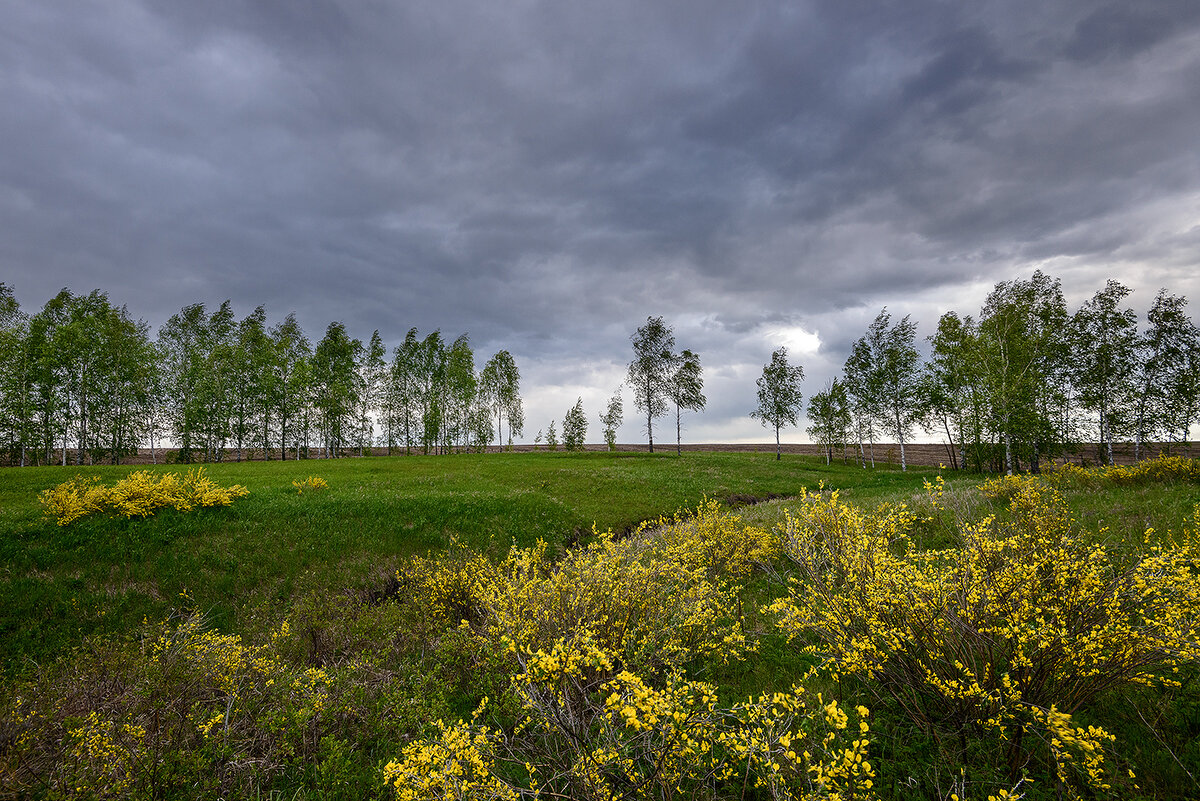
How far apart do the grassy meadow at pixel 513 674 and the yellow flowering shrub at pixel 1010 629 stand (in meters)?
0.09

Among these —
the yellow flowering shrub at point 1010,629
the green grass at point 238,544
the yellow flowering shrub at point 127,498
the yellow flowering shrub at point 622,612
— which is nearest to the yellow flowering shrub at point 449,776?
the yellow flowering shrub at point 622,612

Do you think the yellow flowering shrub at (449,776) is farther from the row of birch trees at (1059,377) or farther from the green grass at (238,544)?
the row of birch trees at (1059,377)

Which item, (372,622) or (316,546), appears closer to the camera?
(372,622)

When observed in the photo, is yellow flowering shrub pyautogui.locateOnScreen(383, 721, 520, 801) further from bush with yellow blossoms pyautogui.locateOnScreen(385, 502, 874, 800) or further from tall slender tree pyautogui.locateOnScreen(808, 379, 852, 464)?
tall slender tree pyautogui.locateOnScreen(808, 379, 852, 464)

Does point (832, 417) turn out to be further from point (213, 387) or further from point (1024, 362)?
point (213, 387)

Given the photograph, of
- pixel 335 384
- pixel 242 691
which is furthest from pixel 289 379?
pixel 242 691

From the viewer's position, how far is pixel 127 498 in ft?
46.1

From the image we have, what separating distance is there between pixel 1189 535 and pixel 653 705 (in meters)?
9.97

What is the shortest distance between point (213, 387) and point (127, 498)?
3305 centimetres

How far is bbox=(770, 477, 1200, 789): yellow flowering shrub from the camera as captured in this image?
3.83 meters

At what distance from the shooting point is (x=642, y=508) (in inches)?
875

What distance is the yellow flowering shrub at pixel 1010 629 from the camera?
151 inches

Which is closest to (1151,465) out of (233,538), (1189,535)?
(1189,535)

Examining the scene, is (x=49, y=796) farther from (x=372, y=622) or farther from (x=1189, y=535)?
(x=1189, y=535)
